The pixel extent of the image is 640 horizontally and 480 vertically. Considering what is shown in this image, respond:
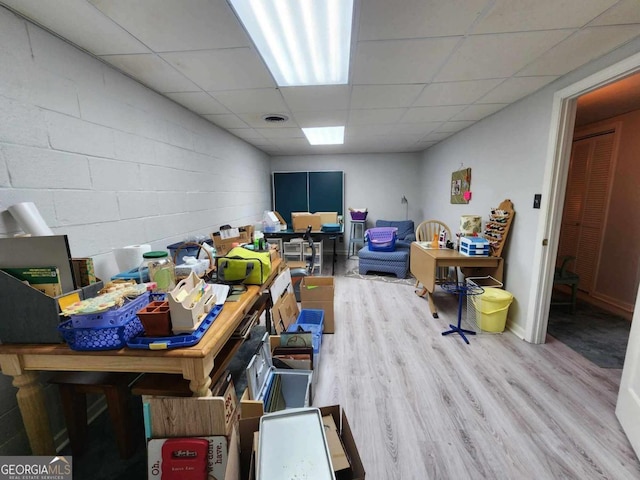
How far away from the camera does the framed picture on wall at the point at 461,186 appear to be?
11.0 feet

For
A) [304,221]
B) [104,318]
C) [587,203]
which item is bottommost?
[104,318]

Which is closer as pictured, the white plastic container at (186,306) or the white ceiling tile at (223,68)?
the white plastic container at (186,306)

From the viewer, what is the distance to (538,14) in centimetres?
126

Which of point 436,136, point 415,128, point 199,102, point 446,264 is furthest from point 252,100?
point 436,136

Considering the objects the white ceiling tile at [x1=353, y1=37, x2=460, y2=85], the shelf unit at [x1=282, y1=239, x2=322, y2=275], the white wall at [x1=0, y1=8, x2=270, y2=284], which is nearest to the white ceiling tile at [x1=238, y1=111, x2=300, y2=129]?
the white wall at [x1=0, y1=8, x2=270, y2=284]

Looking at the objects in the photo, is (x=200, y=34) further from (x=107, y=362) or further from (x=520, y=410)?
(x=520, y=410)

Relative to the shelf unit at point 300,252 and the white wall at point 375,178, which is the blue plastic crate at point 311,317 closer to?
the shelf unit at point 300,252

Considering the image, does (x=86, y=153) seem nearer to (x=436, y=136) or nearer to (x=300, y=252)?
(x=300, y=252)

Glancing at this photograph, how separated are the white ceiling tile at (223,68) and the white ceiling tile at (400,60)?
678 mm

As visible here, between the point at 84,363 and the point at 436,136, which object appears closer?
the point at 84,363

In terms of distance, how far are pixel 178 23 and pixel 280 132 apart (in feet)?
7.43

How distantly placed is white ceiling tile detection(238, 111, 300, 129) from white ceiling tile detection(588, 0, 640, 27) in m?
2.30

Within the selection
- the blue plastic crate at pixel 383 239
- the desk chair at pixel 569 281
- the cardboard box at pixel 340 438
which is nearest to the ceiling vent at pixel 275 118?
the blue plastic crate at pixel 383 239

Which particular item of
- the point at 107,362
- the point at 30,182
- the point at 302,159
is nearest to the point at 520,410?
the point at 107,362
